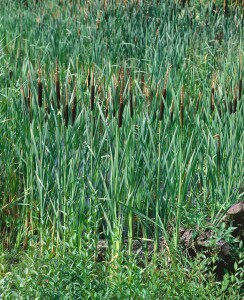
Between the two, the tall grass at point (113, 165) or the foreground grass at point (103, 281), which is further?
the tall grass at point (113, 165)

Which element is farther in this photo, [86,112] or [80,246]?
[86,112]

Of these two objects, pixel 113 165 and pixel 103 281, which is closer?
pixel 103 281

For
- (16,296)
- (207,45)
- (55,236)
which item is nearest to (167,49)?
(207,45)

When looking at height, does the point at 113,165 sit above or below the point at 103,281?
above

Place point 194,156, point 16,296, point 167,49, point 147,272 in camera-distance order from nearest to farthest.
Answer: point 16,296 < point 147,272 < point 194,156 < point 167,49

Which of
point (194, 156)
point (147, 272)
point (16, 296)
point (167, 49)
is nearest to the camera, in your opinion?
point (16, 296)

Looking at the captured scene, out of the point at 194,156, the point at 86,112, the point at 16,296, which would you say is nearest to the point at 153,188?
the point at 194,156

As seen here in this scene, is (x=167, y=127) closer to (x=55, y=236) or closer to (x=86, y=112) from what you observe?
(x=86, y=112)

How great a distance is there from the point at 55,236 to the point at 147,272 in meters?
0.71

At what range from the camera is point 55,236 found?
12.7 ft

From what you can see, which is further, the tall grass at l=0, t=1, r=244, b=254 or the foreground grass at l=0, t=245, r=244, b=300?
the tall grass at l=0, t=1, r=244, b=254

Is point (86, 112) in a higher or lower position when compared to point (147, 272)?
higher

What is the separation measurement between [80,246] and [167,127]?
2.70ft

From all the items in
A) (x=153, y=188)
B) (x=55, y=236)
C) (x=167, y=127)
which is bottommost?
(x=55, y=236)
